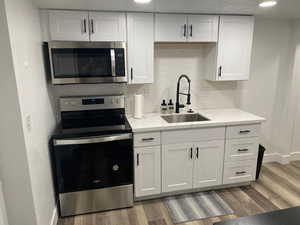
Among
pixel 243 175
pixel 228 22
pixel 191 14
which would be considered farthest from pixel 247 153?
pixel 191 14

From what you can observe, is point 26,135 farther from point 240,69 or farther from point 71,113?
point 240,69

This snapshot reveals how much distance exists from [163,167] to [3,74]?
1.76 m

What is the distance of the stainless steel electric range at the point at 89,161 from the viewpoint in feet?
7.26

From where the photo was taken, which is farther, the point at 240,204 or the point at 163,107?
the point at 163,107

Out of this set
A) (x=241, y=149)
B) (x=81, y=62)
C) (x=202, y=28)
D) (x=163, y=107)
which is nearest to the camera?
(x=81, y=62)

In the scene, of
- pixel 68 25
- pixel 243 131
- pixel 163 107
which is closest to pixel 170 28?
pixel 163 107

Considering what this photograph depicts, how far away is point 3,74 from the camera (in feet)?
4.77

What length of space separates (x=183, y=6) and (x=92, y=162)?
70.2 inches

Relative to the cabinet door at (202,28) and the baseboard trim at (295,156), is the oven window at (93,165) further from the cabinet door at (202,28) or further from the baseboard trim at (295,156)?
the baseboard trim at (295,156)

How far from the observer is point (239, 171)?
9.19 feet

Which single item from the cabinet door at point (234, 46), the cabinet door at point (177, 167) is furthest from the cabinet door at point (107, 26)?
the cabinet door at point (177, 167)

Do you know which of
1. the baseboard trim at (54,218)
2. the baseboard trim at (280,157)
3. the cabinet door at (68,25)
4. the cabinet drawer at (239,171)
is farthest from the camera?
the baseboard trim at (280,157)

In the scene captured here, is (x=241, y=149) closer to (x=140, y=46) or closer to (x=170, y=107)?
(x=170, y=107)

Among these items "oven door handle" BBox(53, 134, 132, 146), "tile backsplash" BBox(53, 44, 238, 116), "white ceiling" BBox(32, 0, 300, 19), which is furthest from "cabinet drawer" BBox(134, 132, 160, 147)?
"white ceiling" BBox(32, 0, 300, 19)
